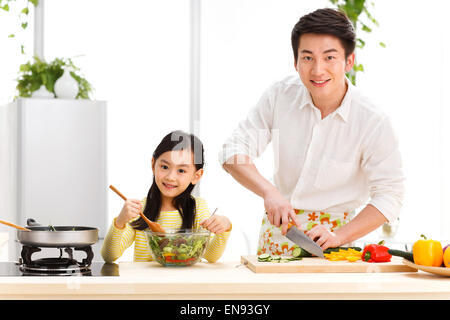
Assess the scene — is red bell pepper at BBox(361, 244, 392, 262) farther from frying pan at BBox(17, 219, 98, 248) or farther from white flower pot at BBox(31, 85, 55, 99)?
white flower pot at BBox(31, 85, 55, 99)

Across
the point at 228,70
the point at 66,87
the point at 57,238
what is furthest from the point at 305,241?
the point at 66,87

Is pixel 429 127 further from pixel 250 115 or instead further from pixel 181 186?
pixel 181 186

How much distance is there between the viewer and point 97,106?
130 inches

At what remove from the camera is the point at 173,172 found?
184 centimetres

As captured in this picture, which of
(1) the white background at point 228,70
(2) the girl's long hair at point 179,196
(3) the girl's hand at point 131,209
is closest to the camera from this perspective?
(3) the girl's hand at point 131,209

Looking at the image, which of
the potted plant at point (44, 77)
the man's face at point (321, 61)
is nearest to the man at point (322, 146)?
the man's face at point (321, 61)

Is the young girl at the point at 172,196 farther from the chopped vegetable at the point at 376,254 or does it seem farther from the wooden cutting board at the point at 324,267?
the chopped vegetable at the point at 376,254

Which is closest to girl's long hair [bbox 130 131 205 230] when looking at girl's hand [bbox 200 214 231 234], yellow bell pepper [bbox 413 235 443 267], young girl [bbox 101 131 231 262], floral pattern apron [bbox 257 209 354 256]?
young girl [bbox 101 131 231 262]

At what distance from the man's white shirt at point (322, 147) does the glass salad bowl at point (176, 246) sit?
538 mm

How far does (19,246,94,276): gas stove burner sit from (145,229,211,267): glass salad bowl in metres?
0.17

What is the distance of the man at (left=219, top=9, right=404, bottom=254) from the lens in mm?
1957

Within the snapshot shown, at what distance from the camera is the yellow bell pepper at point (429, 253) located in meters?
1.51

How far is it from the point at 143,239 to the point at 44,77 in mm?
1777
